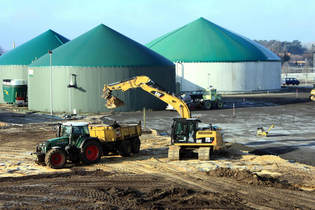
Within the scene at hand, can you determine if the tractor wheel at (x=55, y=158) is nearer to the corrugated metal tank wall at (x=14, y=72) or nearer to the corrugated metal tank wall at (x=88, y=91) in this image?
the corrugated metal tank wall at (x=88, y=91)

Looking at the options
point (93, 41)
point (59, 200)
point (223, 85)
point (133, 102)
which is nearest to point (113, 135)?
point (59, 200)

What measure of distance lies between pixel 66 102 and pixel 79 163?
2774cm

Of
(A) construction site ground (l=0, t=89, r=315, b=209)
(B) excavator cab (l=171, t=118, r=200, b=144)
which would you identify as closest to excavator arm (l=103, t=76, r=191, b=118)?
(B) excavator cab (l=171, t=118, r=200, b=144)

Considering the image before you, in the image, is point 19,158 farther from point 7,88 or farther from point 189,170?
point 7,88

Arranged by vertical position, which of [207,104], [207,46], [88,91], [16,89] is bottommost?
[207,104]

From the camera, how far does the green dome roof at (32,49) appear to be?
63.3 m

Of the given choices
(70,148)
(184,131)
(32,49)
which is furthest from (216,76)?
(70,148)

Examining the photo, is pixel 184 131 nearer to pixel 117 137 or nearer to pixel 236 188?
pixel 117 137

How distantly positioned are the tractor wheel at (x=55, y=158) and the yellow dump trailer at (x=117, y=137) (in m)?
2.61

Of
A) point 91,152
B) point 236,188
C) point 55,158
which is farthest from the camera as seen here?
point 91,152

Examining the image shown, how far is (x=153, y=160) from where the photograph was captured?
23969 millimetres

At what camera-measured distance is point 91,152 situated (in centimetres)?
2252

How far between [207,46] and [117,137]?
179 feet

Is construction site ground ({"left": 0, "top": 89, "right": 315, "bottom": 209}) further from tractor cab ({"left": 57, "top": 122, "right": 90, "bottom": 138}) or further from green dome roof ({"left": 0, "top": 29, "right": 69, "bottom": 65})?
green dome roof ({"left": 0, "top": 29, "right": 69, "bottom": 65})
